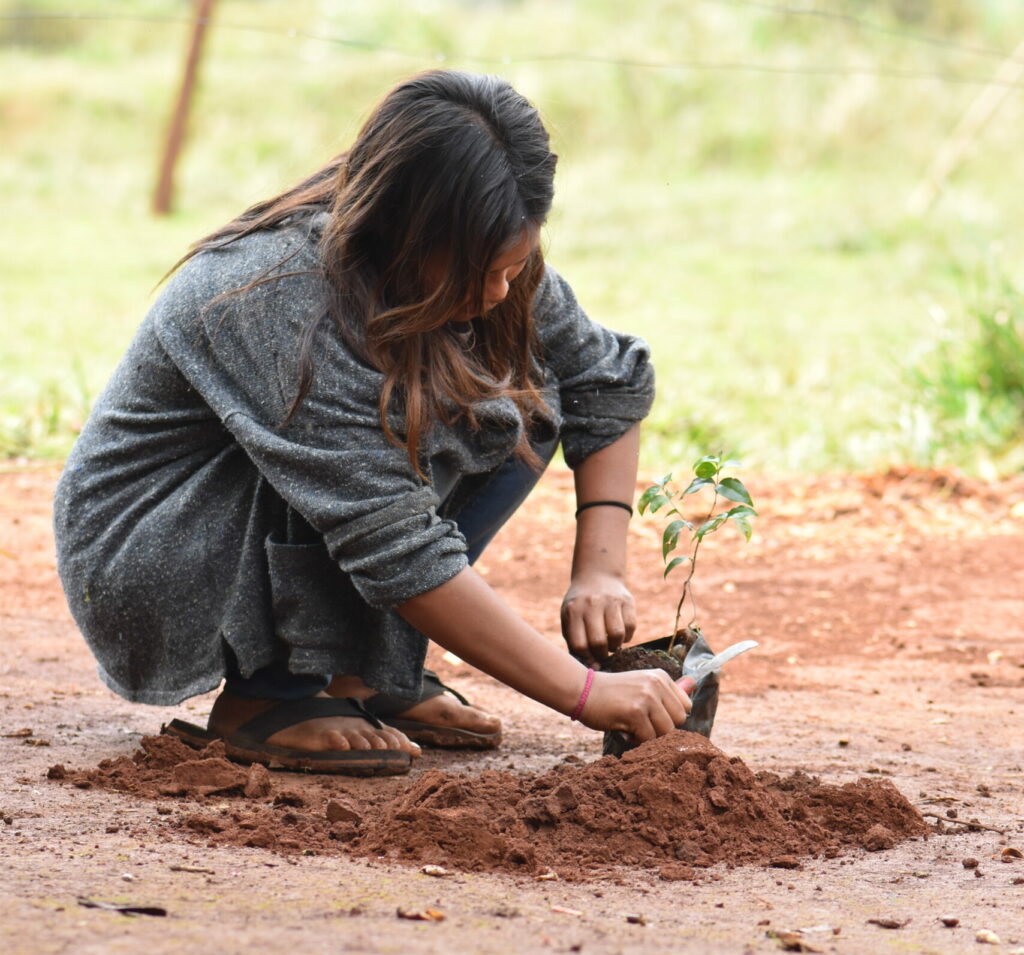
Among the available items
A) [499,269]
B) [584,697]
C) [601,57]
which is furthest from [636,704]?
[601,57]

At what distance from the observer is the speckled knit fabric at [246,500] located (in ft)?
6.07

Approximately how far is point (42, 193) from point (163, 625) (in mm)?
8467

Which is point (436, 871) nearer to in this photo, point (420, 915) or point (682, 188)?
point (420, 915)

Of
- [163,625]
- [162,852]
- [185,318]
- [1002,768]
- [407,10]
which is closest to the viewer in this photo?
[162,852]

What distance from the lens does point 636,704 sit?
1898 mm

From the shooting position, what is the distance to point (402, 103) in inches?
73.2

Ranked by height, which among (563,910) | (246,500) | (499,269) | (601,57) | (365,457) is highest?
(601,57)

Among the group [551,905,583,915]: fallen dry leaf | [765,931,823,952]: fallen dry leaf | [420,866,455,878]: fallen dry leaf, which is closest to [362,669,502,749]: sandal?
[420,866,455,878]: fallen dry leaf

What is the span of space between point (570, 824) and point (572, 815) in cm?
1

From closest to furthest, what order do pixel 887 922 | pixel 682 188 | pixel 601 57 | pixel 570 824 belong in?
pixel 887 922 < pixel 570 824 < pixel 601 57 < pixel 682 188

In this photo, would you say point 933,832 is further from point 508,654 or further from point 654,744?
point 508,654

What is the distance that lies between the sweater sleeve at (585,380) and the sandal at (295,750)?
620 millimetres

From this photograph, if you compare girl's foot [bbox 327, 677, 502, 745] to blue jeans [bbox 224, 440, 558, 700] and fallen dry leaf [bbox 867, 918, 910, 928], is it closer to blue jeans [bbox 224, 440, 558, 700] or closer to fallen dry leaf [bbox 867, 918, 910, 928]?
blue jeans [bbox 224, 440, 558, 700]

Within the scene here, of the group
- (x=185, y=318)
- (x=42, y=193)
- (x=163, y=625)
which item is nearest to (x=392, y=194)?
(x=185, y=318)
